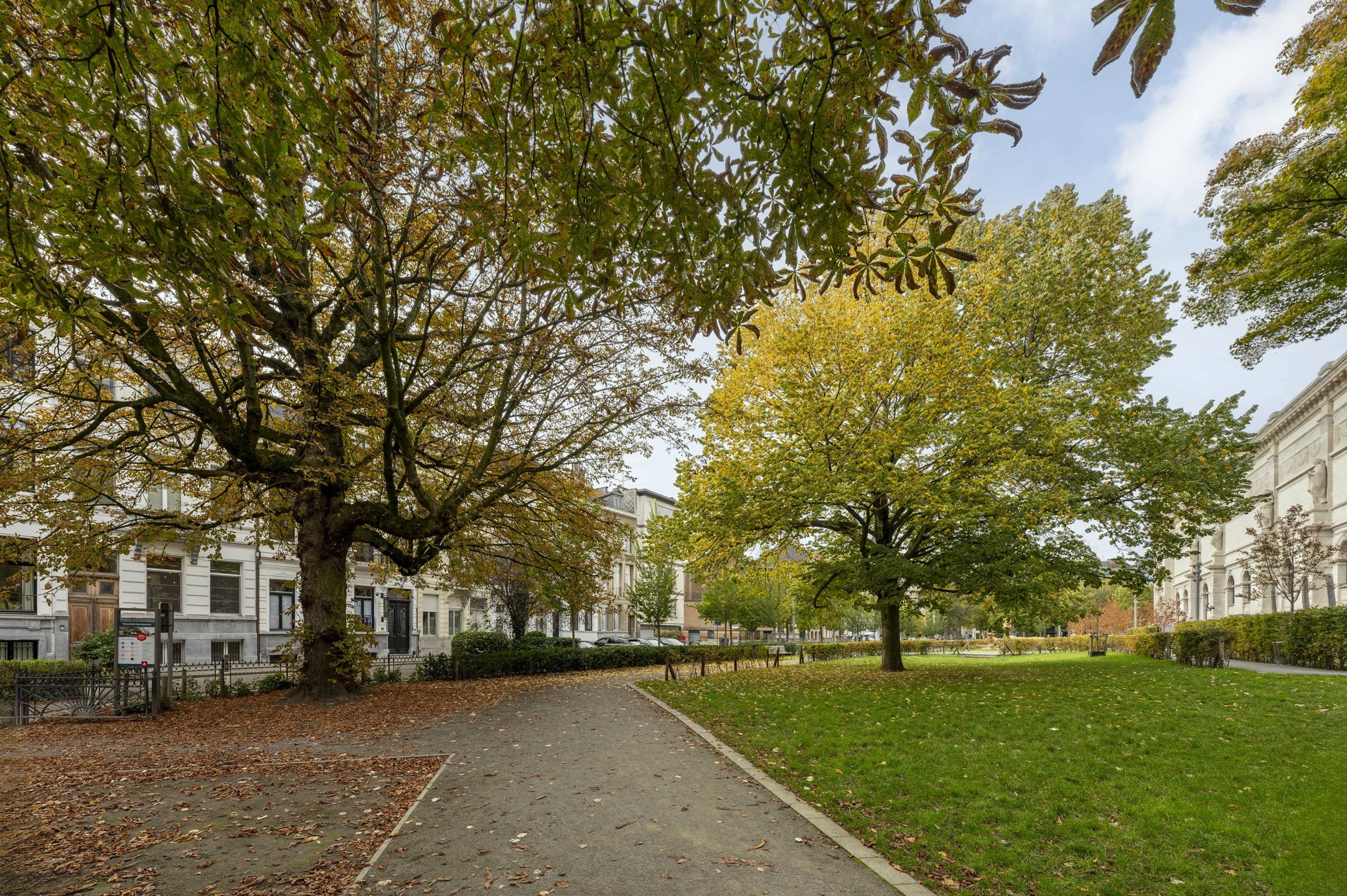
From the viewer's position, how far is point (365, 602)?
3859cm

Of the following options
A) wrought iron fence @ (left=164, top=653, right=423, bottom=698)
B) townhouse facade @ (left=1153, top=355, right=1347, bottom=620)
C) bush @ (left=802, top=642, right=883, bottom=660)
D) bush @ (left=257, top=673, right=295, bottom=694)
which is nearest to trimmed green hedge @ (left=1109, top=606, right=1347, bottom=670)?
townhouse facade @ (left=1153, top=355, right=1347, bottom=620)

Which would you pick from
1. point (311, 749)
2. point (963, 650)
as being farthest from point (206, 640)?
point (963, 650)

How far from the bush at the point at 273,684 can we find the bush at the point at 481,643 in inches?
360

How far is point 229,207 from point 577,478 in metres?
14.5

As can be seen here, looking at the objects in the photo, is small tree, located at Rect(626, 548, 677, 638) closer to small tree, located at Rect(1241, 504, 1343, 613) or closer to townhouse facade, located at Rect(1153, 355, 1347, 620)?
townhouse facade, located at Rect(1153, 355, 1347, 620)

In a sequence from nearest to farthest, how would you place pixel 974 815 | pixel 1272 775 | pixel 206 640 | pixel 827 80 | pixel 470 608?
pixel 827 80 < pixel 974 815 < pixel 1272 775 < pixel 206 640 < pixel 470 608

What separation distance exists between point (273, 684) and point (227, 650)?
15.8 m

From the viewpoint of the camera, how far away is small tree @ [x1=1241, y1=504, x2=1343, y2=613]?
29109 millimetres

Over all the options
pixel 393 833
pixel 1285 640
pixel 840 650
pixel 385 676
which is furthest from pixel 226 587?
pixel 1285 640

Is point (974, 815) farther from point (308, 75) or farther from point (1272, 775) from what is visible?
point (308, 75)

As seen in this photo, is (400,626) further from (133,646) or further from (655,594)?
(133,646)

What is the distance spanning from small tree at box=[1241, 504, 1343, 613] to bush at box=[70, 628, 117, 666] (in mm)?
43425

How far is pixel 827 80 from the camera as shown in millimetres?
3580

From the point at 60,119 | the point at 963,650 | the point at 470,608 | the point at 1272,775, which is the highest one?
the point at 60,119
